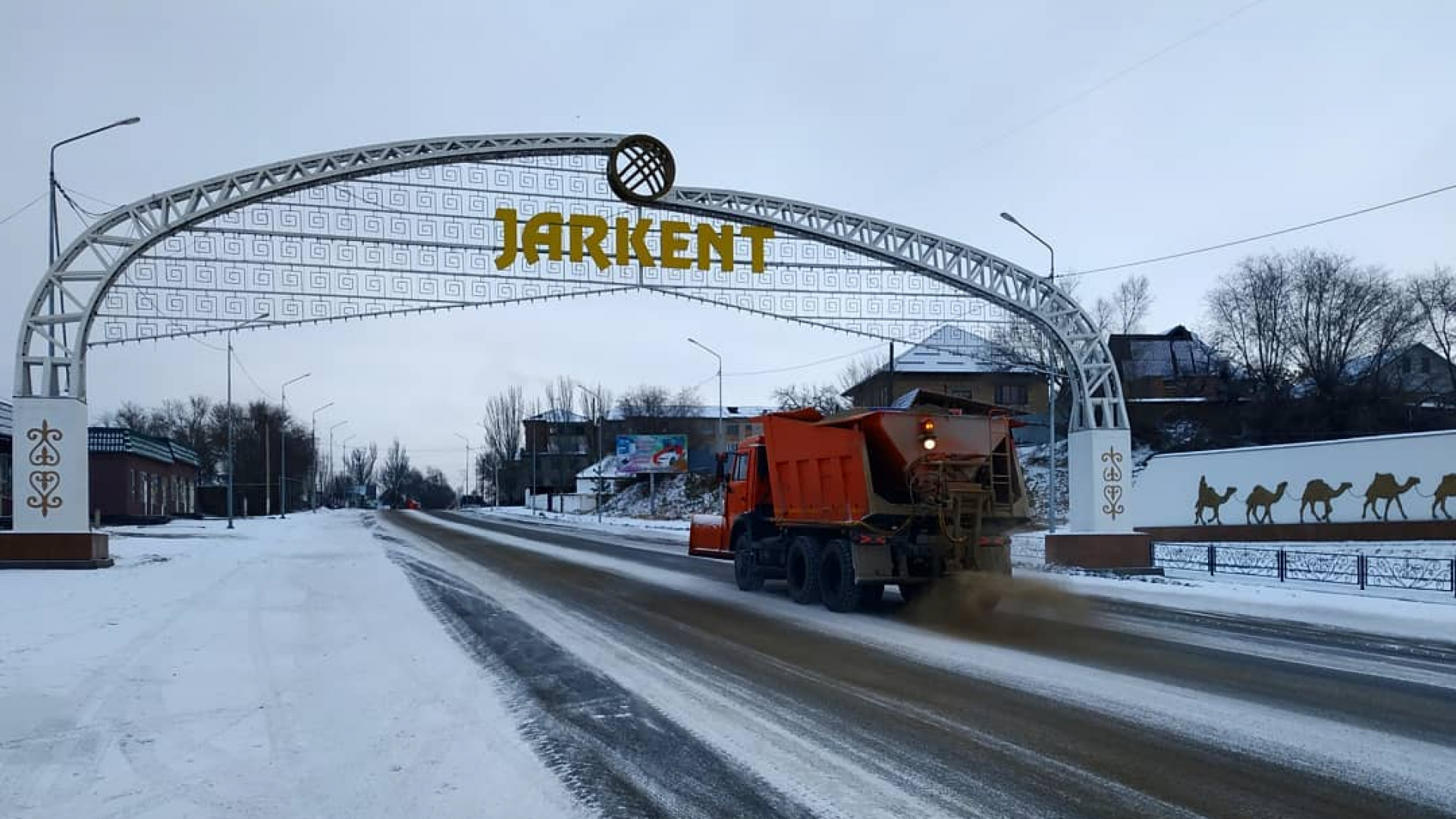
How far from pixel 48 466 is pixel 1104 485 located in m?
22.7

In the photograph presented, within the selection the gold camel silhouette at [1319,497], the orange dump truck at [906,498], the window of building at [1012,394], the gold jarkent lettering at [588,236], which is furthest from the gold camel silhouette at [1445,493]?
the window of building at [1012,394]

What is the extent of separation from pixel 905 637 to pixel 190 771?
8294mm

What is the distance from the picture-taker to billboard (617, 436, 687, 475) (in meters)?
63.4

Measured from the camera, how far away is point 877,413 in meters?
15.0

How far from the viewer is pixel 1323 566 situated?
77.0 ft

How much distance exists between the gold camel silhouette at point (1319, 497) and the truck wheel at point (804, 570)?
58.1 ft

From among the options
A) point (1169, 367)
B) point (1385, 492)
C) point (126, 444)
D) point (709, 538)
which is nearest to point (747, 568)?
point (709, 538)

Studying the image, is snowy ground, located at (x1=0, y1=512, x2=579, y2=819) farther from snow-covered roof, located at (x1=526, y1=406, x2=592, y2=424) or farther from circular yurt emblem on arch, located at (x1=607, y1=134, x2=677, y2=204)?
snow-covered roof, located at (x1=526, y1=406, x2=592, y2=424)

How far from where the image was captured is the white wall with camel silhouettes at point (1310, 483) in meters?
25.0

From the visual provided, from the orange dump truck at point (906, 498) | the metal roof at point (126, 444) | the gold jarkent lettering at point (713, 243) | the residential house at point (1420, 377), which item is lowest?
the orange dump truck at point (906, 498)

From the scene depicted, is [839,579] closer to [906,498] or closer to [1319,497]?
[906,498]

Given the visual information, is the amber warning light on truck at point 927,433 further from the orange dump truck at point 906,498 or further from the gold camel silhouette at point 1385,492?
the gold camel silhouette at point 1385,492

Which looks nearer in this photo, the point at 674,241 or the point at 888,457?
the point at 888,457

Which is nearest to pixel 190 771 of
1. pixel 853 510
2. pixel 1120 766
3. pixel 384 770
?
pixel 384 770
